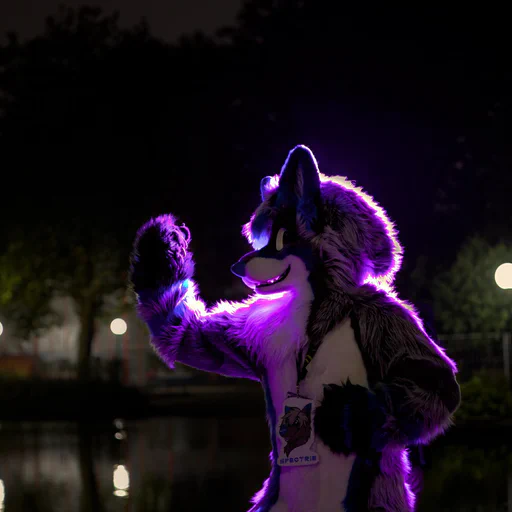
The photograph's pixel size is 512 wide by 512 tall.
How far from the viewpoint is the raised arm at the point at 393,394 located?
9.54 ft

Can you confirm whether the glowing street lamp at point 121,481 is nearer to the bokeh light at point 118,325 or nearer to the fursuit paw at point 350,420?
the fursuit paw at point 350,420

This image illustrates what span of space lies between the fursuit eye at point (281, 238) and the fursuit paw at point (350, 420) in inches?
19.9

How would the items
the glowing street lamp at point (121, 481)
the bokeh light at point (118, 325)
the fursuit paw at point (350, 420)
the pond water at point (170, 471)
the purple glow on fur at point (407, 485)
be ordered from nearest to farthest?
the fursuit paw at point (350, 420) → the purple glow on fur at point (407, 485) → the pond water at point (170, 471) → the glowing street lamp at point (121, 481) → the bokeh light at point (118, 325)

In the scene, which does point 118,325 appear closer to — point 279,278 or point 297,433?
point 279,278

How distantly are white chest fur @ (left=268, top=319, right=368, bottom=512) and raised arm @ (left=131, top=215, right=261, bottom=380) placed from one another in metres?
0.18

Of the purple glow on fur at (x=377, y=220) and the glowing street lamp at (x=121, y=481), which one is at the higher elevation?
the purple glow on fur at (x=377, y=220)

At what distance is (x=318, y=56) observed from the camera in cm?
2280

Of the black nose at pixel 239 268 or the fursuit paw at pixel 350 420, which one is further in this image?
the black nose at pixel 239 268

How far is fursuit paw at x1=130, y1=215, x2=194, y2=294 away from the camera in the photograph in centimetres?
333

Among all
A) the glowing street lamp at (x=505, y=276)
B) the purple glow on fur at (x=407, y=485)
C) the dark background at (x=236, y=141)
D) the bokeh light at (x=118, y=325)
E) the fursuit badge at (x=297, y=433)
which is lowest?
the purple glow on fur at (x=407, y=485)

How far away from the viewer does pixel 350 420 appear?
291 cm

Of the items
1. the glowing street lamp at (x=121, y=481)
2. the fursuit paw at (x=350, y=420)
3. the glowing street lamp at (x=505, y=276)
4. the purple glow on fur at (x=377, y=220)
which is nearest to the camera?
the fursuit paw at (x=350, y=420)

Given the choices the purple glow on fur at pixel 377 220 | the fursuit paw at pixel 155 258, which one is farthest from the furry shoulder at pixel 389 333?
the fursuit paw at pixel 155 258

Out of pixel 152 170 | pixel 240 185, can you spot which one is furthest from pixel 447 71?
pixel 152 170
